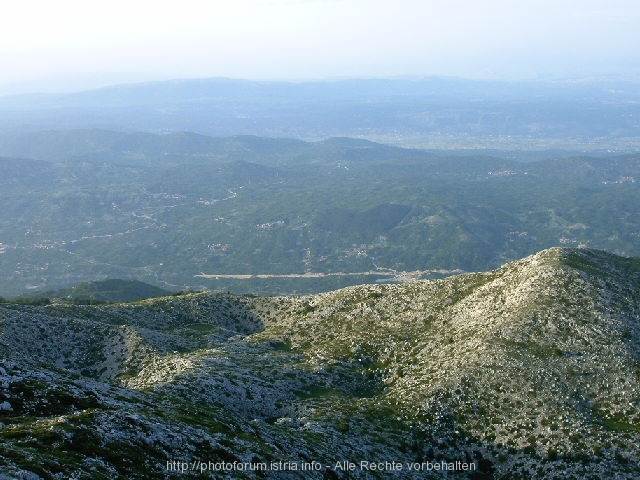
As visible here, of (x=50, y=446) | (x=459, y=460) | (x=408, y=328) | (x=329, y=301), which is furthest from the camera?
(x=329, y=301)

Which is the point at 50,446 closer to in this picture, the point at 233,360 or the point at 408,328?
the point at 233,360

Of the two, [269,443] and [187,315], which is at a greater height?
[269,443]

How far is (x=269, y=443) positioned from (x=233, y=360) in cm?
2731

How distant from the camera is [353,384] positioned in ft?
229

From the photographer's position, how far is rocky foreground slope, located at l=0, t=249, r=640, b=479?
3825cm

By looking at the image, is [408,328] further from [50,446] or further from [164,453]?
[50,446]

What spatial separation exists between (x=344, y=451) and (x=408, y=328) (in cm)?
3433

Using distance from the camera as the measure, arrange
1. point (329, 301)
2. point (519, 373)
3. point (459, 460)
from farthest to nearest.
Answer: point (329, 301)
point (519, 373)
point (459, 460)

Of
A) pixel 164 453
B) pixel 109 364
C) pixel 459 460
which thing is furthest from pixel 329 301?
Answer: pixel 164 453

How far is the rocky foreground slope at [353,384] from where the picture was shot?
38250 millimetres

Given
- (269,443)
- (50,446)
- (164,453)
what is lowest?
(269,443)

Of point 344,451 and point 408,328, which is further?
point 408,328

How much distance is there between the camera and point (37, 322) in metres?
81.4

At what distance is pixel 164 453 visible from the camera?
36.5m
